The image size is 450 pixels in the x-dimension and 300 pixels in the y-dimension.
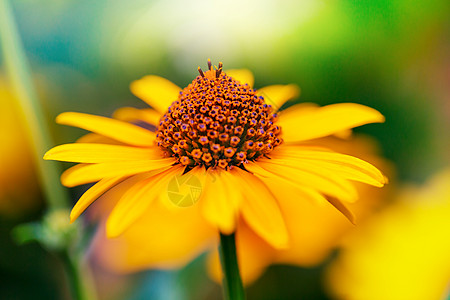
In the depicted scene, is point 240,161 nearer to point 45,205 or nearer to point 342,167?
point 342,167

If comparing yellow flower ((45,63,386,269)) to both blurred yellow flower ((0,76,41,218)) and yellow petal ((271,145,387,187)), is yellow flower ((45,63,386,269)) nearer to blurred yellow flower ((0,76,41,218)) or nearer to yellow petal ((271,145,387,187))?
yellow petal ((271,145,387,187))

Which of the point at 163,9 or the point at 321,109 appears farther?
the point at 163,9

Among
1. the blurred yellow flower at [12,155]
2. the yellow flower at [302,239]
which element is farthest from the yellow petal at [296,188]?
the blurred yellow flower at [12,155]

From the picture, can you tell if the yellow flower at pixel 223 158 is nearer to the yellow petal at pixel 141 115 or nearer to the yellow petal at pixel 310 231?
the yellow petal at pixel 141 115

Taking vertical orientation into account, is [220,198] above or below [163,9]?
below

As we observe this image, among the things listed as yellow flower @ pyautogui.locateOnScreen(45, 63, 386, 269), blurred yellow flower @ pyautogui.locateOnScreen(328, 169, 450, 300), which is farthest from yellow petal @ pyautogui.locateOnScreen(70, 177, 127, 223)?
blurred yellow flower @ pyautogui.locateOnScreen(328, 169, 450, 300)

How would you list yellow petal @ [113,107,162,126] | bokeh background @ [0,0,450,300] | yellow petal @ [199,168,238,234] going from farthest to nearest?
bokeh background @ [0,0,450,300] → yellow petal @ [113,107,162,126] → yellow petal @ [199,168,238,234]

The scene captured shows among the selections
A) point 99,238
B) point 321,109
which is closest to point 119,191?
point 99,238
